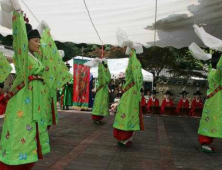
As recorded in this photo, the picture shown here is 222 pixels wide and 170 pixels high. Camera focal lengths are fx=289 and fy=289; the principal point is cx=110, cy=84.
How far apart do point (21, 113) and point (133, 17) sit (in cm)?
463

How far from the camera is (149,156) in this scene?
15.2 ft

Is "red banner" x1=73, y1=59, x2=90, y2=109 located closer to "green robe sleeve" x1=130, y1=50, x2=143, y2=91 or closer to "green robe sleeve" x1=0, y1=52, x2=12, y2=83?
"green robe sleeve" x1=0, y1=52, x2=12, y2=83

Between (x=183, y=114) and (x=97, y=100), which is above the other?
(x=97, y=100)

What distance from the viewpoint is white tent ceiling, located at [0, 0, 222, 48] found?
→ 237 inches

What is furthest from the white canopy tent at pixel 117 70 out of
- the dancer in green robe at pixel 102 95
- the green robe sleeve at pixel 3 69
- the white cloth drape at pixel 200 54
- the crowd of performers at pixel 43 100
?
the white cloth drape at pixel 200 54

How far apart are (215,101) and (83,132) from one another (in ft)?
10.0

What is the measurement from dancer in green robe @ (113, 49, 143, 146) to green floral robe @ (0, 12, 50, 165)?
2.54 m

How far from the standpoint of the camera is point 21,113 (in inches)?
105

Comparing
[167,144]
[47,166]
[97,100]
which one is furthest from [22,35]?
[97,100]

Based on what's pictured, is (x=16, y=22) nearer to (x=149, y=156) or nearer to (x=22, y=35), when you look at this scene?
(x=22, y=35)

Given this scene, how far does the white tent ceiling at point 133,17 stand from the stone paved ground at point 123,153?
2.67m

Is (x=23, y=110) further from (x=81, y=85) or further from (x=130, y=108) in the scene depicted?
(x=81, y=85)

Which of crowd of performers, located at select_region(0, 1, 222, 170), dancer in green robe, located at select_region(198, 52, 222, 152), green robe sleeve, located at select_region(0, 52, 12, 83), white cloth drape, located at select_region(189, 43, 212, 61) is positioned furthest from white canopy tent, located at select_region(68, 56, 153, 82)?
dancer in green robe, located at select_region(198, 52, 222, 152)

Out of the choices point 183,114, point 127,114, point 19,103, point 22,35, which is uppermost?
point 22,35
